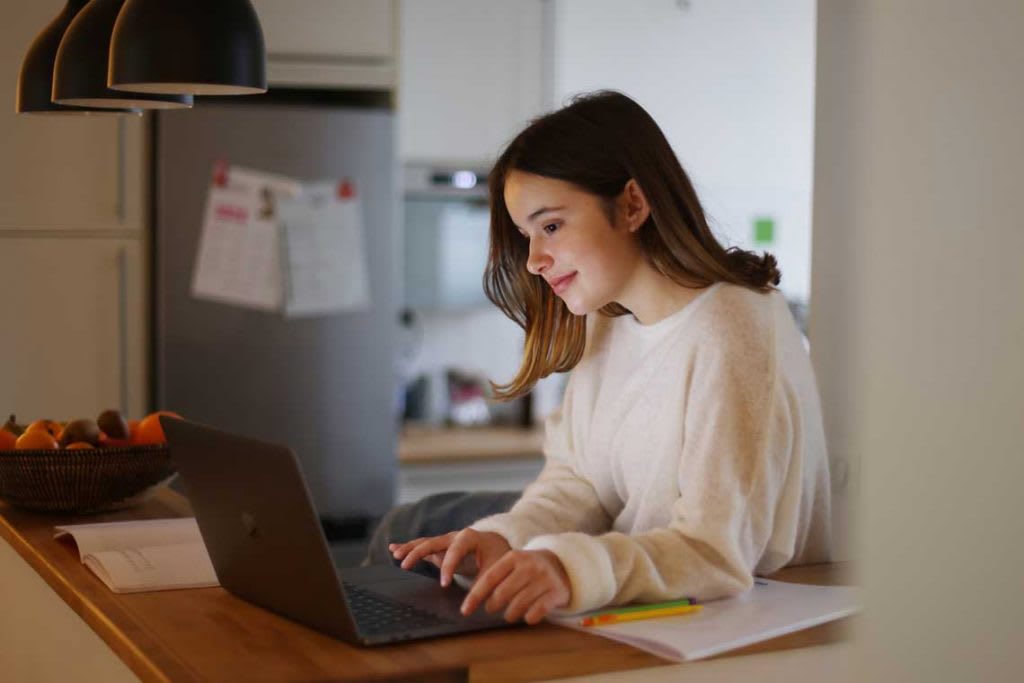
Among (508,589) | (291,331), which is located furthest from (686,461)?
(291,331)

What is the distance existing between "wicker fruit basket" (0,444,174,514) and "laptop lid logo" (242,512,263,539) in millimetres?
711

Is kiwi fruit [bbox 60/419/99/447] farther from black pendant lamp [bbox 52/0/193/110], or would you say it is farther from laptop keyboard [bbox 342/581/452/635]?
laptop keyboard [bbox 342/581/452/635]

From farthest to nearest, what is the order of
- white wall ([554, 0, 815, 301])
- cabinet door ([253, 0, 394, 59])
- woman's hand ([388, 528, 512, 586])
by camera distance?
1. white wall ([554, 0, 815, 301])
2. cabinet door ([253, 0, 394, 59])
3. woman's hand ([388, 528, 512, 586])

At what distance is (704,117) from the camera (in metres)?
4.46

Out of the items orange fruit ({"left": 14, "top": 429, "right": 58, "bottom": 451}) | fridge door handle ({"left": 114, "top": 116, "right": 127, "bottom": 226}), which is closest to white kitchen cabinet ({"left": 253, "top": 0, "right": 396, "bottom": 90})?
fridge door handle ({"left": 114, "top": 116, "right": 127, "bottom": 226})

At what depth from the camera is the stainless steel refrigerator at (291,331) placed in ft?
11.8

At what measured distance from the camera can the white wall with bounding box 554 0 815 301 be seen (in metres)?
4.29

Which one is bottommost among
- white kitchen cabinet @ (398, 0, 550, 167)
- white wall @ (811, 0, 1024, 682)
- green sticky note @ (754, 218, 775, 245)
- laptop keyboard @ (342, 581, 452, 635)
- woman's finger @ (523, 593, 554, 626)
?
laptop keyboard @ (342, 581, 452, 635)

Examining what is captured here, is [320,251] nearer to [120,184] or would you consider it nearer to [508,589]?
[120,184]

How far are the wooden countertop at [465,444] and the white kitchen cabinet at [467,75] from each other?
34.2 inches

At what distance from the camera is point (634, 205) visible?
5.36 ft

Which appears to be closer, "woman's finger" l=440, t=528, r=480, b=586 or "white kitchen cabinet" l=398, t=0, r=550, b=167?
"woman's finger" l=440, t=528, r=480, b=586

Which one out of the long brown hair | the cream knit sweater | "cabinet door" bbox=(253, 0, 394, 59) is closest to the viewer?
the cream knit sweater

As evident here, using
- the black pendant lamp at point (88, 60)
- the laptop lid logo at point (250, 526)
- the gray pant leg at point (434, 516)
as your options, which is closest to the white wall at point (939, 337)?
the laptop lid logo at point (250, 526)
